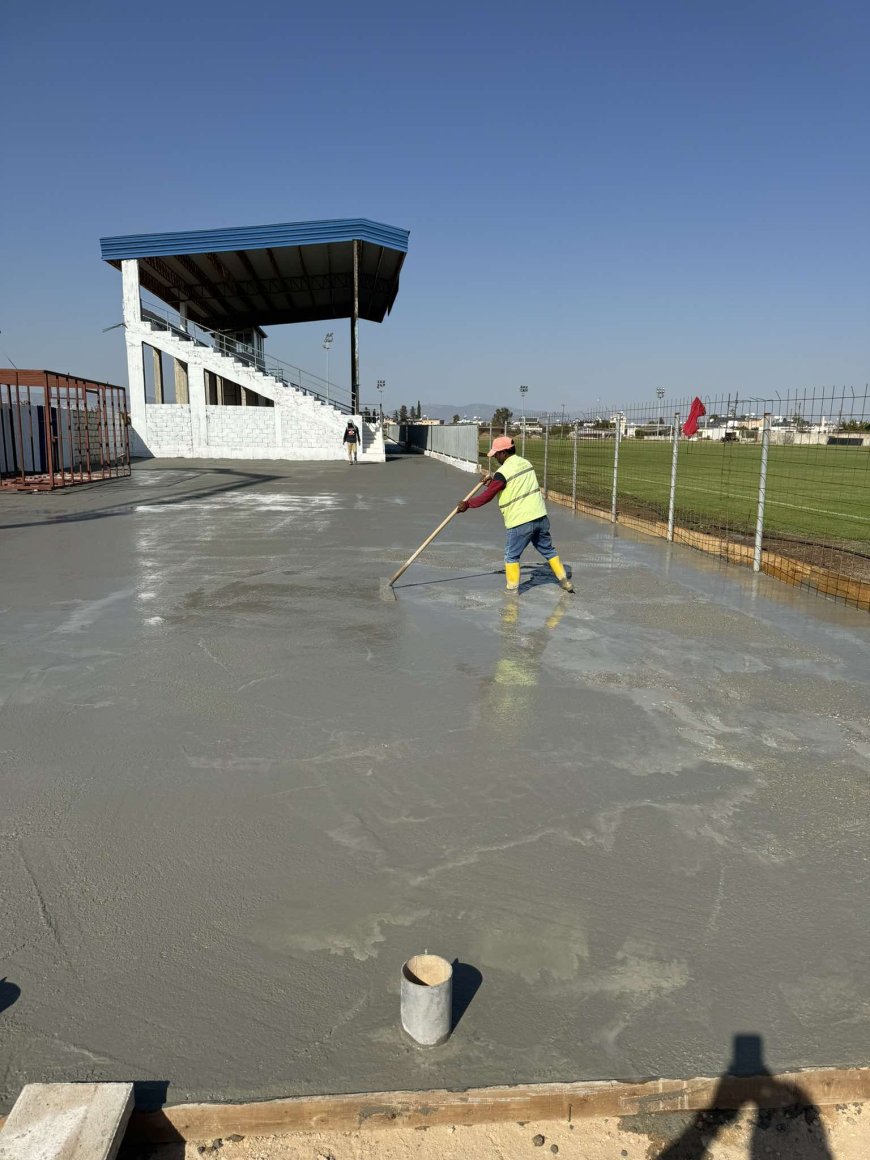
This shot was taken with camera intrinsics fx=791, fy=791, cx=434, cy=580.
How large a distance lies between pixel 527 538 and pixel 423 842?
5.00 m

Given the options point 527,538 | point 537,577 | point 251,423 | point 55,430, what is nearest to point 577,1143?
point 527,538

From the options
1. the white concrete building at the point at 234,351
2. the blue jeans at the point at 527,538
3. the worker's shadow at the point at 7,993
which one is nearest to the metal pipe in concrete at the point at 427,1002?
the worker's shadow at the point at 7,993

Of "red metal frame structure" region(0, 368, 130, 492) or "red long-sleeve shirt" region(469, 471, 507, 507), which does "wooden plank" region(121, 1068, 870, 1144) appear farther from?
"red metal frame structure" region(0, 368, 130, 492)

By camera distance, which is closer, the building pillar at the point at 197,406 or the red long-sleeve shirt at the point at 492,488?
the red long-sleeve shirt at the point at 492,488

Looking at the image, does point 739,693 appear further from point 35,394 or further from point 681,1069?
point 35,394

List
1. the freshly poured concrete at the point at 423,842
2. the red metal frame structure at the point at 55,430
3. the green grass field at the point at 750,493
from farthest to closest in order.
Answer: the red metal frame structure at the point at 55,430 < the green grass field at the point at 750,493 < the freshly poured concrete at the point at 423,842

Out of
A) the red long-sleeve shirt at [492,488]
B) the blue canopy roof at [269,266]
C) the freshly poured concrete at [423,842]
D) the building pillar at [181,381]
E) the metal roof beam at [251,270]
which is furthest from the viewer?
the building pillar at [181,381]

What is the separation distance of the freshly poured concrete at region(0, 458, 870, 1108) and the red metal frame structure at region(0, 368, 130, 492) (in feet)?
49.3

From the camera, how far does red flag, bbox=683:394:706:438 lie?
10633 millimetres

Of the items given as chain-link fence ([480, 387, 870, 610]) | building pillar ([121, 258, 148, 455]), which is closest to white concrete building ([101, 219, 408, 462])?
building pillar ([121, 258, 148, 455])

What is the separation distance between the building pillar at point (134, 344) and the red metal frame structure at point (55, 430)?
590cm

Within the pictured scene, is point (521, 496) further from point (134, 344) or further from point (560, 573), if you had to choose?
point (134, 344)

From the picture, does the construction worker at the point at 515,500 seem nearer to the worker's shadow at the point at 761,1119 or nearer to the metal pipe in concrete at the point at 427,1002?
the metal pipe in concrete at the point at 427,1002

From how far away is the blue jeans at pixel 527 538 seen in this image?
7906 millimetres
